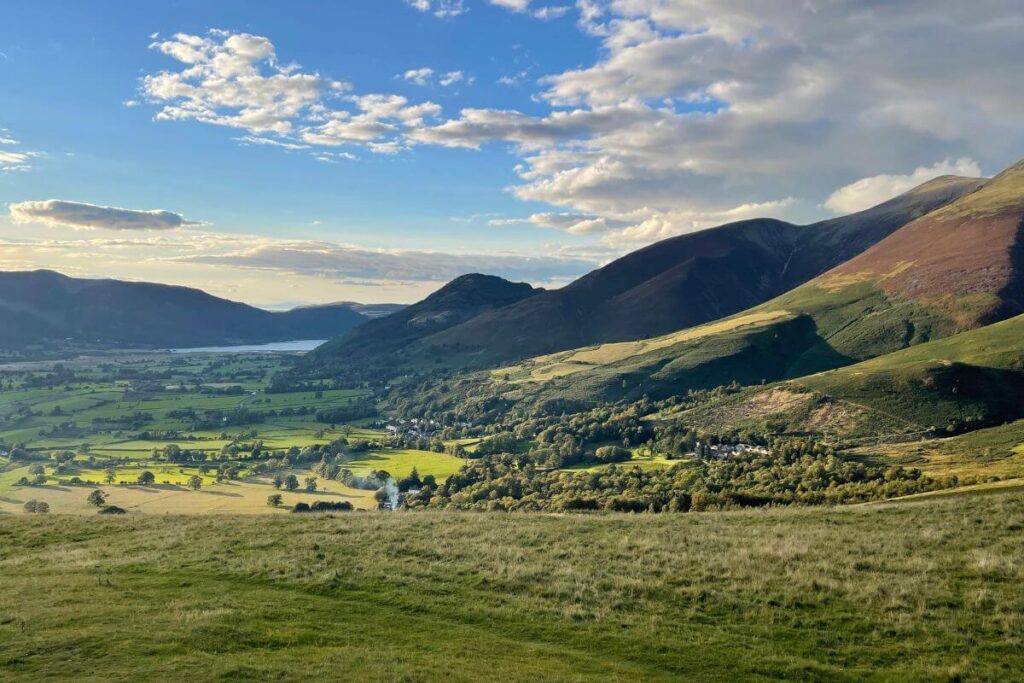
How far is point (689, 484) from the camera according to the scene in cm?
9250

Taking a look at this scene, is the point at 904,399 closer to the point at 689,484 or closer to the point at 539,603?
the point at 689,484

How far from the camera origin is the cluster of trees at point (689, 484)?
59938 millimetres

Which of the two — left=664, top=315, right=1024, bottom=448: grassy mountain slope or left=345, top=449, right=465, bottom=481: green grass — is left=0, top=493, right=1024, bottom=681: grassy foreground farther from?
left=345, top=449, right=465, bottom=481: green grass

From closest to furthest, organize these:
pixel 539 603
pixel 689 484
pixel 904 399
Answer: pixel 539 603, pixel 689 484, pixel 904 399

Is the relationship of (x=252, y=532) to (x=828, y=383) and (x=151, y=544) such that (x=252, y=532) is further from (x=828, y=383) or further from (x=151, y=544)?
(x=828, y=383)

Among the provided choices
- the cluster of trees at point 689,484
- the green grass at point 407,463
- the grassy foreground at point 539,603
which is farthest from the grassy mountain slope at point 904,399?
the grassy foreground at point 539,603

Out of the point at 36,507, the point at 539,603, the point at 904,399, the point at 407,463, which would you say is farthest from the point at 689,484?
the point at 36,507

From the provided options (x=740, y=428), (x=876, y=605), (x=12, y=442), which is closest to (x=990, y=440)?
(x=740, y=428)

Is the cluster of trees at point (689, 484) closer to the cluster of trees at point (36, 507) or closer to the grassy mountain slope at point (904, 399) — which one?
the grassy mountain slope at point (904, 399)

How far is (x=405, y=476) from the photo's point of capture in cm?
14000

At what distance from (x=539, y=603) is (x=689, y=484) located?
73.5 m

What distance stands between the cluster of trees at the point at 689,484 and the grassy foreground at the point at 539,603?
20844 millimetres

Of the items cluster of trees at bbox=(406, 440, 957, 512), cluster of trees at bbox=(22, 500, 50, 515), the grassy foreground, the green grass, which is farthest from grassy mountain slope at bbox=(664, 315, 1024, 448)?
cluster of trees at bbox=(22, 500, 50, 515)

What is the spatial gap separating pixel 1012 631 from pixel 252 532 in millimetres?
36771
